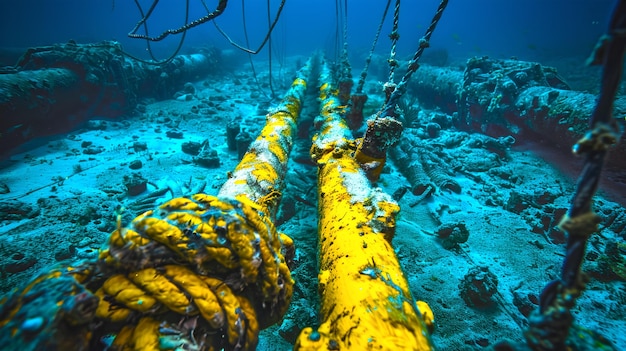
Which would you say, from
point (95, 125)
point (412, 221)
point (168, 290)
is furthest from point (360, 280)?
point (95, 125)

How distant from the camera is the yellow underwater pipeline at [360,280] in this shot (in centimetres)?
111

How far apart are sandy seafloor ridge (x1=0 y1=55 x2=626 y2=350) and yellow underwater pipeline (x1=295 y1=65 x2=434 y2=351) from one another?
0.78m

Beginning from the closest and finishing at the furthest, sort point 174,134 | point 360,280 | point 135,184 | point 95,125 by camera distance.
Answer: point 360,280 < point 135,184 < point 174,134 < point 95,125

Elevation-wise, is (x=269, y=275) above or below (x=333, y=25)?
below

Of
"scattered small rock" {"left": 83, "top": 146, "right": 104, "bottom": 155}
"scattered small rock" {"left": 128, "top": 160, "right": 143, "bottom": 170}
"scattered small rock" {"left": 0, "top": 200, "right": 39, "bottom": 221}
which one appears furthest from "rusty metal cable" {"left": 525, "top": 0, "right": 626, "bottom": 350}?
"scattered small rock" {"left": 83, "top": 146, "right": 104, "bottom": 155}

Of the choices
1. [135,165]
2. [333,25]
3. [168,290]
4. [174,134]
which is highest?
[333,25]

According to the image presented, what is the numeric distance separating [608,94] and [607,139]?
0.13 m

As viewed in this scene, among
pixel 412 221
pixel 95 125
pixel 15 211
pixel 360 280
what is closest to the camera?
pixel 360 280

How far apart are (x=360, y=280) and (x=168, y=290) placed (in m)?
0.91

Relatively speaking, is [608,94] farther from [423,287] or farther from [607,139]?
[423,287]

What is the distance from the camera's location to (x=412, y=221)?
3385 millimetres

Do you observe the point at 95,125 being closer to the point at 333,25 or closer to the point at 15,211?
the point at 15,211

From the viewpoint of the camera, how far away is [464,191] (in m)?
4.11

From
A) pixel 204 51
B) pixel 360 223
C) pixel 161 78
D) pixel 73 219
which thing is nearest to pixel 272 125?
pixel 360 223
